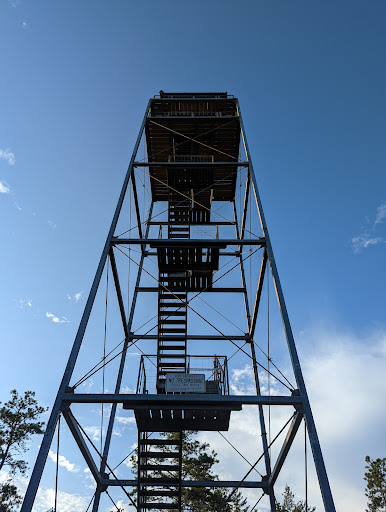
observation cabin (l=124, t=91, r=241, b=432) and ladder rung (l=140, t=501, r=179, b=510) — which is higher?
observation cabin (l=124, t=91, r=241, b=432)

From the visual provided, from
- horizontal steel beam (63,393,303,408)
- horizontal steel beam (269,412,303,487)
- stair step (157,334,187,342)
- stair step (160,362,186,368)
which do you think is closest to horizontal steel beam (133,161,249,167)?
stair step (157,334,187,342)

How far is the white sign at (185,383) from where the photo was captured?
30.9ft

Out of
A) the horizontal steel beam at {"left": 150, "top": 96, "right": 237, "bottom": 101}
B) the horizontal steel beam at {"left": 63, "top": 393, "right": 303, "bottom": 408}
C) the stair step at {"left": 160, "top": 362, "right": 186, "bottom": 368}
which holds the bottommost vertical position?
the horizontal steel beam at {"left": 63, "top": 393, "right": 303, "bottom": 408}

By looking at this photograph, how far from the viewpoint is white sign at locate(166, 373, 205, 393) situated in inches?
370

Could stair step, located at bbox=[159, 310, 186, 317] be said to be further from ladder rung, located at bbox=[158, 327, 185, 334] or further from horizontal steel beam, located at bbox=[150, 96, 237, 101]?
horizontal steel beam, located at bbox=[150, 96, 237, 101]

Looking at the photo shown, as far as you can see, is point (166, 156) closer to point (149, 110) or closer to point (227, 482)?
point (149, 110)

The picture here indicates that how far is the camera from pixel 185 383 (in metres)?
9.48

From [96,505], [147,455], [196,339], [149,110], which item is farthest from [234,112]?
[96,505]

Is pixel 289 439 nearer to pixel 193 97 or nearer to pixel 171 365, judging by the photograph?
pixel 171 365

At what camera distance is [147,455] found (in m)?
11.3

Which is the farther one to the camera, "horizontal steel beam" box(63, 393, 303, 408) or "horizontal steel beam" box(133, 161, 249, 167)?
"horizontal steel beam" box(133, 161, 249, 167)

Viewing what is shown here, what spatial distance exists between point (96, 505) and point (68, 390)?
407cm

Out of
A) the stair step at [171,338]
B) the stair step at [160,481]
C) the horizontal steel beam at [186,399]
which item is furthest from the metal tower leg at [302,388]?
the stair step at [160,481]

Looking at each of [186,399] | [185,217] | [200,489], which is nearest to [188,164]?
[185,217]
